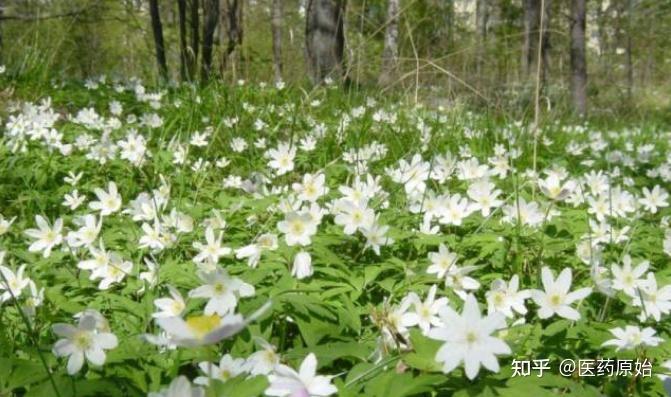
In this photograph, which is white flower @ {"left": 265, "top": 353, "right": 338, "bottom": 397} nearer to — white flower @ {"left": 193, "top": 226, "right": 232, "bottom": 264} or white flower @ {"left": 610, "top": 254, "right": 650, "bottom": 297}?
white flower @ {"left": 193, "top": 226, "right": 232, "bottom": 264}

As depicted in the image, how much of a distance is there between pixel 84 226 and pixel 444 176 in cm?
147

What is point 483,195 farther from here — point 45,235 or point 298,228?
point 45,235

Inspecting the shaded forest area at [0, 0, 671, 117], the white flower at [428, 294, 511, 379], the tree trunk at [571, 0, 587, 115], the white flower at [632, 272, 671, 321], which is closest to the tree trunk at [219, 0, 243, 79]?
the shaded forest area at [0, 0, 671, 117]

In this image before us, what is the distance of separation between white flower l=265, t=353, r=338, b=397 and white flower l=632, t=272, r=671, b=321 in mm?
931

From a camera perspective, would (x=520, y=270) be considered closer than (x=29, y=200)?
Yes

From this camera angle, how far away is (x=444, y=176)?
8.42 feet

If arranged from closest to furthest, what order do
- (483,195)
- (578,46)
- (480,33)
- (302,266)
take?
(302,266)
(483,195)
(480,33)
(578,46)

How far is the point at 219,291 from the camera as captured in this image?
52.5 inches

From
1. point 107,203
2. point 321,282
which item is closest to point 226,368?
point 321,282

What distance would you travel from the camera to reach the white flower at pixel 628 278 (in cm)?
155

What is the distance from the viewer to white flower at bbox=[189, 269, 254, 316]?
130 centimetres

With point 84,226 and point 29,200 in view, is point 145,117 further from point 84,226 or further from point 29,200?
point 84,226

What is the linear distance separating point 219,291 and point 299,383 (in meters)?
0.42

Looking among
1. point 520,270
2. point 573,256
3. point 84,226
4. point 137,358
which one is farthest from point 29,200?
point 573,256
